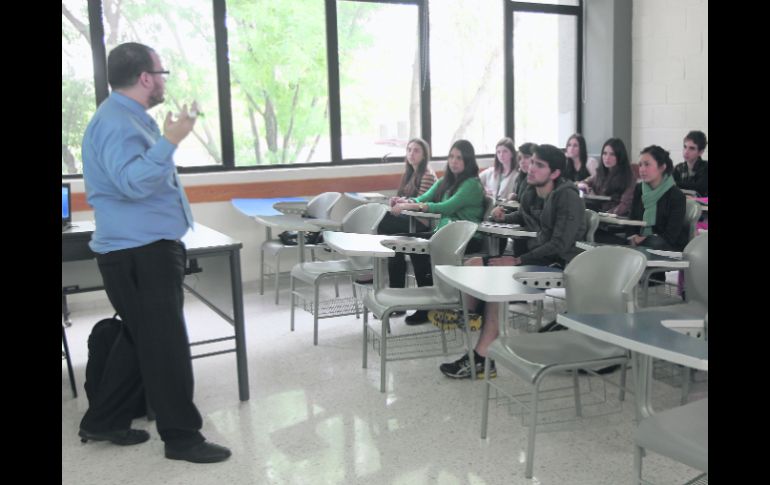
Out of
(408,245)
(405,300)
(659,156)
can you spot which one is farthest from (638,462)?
(659,156)

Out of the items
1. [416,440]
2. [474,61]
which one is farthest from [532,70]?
[416,440]

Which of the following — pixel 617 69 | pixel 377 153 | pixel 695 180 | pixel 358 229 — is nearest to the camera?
pixel 358 229

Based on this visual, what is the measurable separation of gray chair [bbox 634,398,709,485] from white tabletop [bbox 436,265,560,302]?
2.41 ft

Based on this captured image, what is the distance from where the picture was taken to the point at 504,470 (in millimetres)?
2545

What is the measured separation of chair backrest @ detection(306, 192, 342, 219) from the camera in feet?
16.9

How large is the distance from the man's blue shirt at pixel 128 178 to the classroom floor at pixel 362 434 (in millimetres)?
864

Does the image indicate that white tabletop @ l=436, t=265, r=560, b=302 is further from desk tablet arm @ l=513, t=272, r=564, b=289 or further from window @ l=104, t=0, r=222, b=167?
window @ l=104, t=0, r=222, b=167

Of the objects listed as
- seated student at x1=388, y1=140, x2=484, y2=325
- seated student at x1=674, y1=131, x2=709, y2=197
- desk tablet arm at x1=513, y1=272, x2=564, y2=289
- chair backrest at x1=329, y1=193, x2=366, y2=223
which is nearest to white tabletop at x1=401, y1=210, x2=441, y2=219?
seated student at x1=388, y1=140, x2=484, y2=325

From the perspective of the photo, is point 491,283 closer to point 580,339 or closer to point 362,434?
point 580,339

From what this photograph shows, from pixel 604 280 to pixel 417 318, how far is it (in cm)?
199

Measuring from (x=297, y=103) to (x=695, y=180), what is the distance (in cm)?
335

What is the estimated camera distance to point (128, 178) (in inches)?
95.7

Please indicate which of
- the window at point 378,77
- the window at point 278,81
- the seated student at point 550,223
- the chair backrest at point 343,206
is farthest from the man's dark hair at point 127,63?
the window at point 378,77
